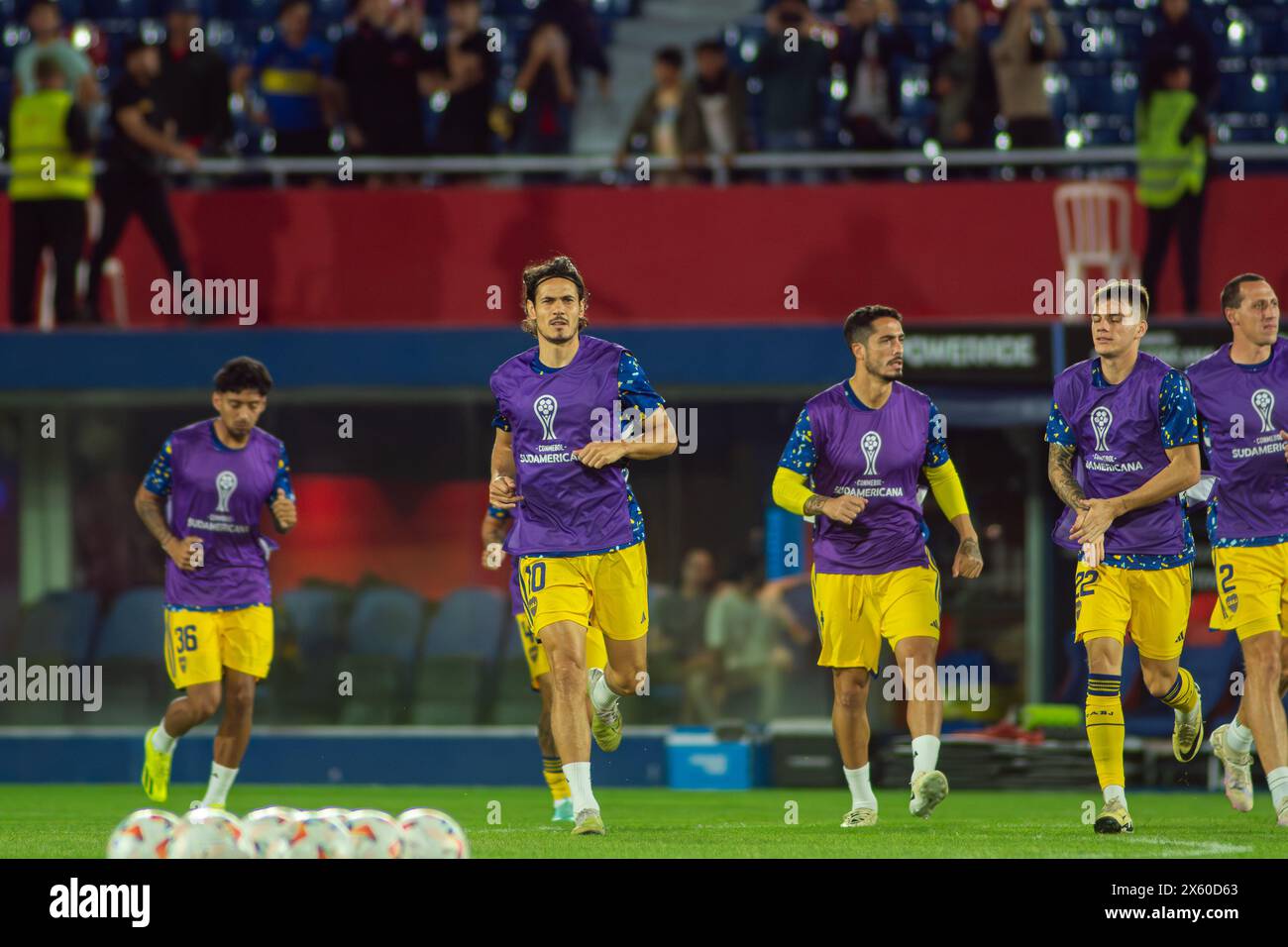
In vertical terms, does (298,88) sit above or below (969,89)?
above

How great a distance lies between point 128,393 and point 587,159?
164 inches

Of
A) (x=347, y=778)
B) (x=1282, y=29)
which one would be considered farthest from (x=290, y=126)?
(x=1282, y=29)

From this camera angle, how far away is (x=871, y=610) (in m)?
10.9

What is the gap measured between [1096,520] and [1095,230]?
8.05m

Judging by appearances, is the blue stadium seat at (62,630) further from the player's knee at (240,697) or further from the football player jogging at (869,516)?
the football player jogging at (869,516)

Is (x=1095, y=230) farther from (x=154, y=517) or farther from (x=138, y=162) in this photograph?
(x=154, y=517)

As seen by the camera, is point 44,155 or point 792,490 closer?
point 792,490

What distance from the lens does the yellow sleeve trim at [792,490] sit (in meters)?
10.7

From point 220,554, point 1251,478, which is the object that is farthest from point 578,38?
point 1251,478

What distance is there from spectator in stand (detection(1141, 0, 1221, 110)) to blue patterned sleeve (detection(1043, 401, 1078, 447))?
729 centimetres

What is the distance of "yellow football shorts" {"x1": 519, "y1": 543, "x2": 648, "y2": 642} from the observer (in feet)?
32.8

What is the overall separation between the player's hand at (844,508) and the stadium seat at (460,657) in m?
7.81

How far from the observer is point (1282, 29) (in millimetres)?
20516
